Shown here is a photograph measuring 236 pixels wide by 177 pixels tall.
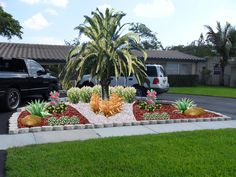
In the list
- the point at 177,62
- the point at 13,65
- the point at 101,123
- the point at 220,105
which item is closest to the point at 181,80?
the point at 177,62

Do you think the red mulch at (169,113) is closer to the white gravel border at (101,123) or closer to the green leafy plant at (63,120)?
the white gravel border at (101,123)

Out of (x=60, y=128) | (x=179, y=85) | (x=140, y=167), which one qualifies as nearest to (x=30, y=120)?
(x=60, y=128)

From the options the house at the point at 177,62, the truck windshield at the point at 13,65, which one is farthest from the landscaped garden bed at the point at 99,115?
the house at the point at 177,62

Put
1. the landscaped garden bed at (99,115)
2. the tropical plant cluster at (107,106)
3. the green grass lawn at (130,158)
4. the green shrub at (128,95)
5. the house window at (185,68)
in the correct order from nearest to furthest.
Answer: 1. the green grass lawn at (130,158)
2. the landscaped garden bed at (99,115)
3. the tropical plant cluster at (107,106)
4. the green shrub at (128,95)
5. the house window at (185,68)

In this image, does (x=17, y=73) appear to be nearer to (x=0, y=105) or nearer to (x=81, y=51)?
(x=0, y=105)

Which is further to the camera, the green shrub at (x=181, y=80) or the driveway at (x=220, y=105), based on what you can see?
the green shrub at (x=181, y=80)

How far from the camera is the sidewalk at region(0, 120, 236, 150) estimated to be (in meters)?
7.52

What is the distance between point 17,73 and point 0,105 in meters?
1.40

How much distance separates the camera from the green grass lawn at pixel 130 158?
17.2 ft

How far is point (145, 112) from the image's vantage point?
1098 cm

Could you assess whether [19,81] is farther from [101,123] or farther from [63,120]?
[101,123]

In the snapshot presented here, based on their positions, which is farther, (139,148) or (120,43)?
(120,43)

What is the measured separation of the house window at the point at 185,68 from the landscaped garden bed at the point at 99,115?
74.3 feet

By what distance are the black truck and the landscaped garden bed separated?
4.45 ft
